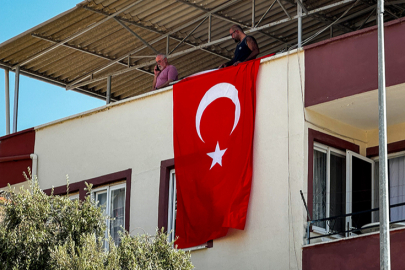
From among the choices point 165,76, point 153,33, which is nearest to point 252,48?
point 165,76

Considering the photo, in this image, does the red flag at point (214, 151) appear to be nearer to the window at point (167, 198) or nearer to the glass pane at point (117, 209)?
the window at point (167, 198)

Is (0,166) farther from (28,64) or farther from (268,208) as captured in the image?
(268,208)

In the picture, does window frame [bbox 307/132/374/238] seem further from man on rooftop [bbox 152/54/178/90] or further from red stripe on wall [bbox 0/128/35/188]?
red stripe on wall [bbox 0/128/35/188]

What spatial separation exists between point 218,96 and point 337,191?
113 inches

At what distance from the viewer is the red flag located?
51.6 feet

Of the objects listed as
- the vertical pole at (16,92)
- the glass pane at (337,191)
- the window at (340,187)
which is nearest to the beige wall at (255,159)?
the window at (340,187)

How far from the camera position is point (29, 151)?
67.3 feet

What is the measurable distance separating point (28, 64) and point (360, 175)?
9975 mm

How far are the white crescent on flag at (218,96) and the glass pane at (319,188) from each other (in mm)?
1663

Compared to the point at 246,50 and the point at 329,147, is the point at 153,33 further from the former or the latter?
the point at 329,147

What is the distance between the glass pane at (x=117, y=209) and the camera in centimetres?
1822

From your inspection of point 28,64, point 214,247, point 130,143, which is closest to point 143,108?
point 130,143

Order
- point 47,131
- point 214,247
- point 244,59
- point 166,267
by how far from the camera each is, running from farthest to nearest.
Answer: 1. point 47,131
2. point 244,59
3. point 214,247
4. point 166,267

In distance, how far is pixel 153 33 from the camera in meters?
21.3
